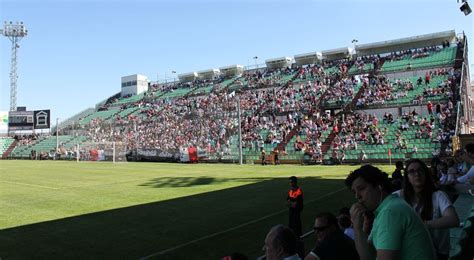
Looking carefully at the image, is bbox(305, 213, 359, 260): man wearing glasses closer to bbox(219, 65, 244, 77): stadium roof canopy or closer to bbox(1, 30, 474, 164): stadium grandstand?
bbox(1, 30, 474, 164): stadium grandstand

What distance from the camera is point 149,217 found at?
43.3ft

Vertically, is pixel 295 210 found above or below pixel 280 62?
below

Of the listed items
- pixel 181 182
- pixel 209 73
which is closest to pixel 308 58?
pixel 209 73

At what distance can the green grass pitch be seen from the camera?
9547 mm

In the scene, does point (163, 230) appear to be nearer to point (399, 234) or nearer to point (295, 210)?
point (295, 210)

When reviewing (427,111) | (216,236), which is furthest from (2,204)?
(427,111)

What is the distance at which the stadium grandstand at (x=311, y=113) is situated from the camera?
37.6m

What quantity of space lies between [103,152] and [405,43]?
42.3 metres

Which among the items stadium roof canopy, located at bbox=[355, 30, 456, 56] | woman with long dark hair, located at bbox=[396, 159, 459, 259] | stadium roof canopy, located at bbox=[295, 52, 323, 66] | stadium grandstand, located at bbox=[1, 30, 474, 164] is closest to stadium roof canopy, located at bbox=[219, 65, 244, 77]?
stadium grandstand, located at bbox=[1, 30, 474, 164]

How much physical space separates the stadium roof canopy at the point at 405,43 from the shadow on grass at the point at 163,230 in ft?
138

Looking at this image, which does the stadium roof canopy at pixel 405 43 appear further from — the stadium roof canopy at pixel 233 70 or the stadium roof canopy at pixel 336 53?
the stadium roof canopy at pixel 233 70

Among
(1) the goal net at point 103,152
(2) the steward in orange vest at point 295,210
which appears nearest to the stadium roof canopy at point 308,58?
(1) the goal net at point 103,152

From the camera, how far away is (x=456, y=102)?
122ft

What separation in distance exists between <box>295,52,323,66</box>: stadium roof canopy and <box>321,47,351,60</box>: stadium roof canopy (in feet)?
2.61
